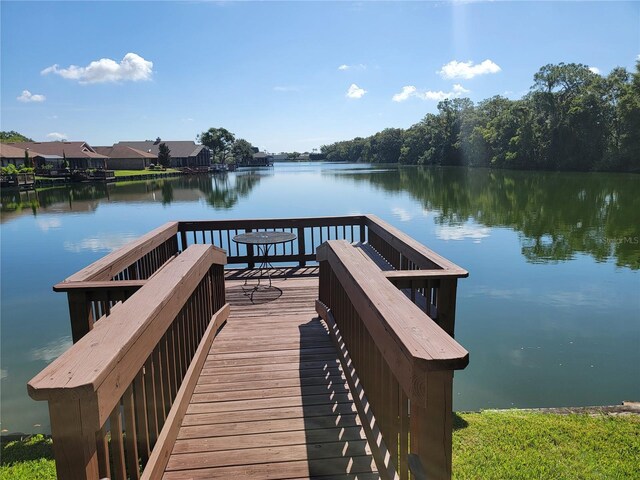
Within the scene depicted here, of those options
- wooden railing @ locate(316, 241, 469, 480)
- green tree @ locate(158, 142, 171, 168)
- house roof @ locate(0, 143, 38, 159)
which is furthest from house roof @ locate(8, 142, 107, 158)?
wooden railing @ locate(316, 241, 469, 480)

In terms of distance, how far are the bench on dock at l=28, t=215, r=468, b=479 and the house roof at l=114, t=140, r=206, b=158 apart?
8234 centimetres

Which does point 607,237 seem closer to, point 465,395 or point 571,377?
point 571,377

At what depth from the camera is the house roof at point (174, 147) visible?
81975mm

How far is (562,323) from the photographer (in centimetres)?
786

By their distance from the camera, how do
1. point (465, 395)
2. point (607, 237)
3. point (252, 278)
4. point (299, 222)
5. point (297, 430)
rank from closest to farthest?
point (297, 430)
point (465, 395)
point (252, 278)
point (299, 222)
point (607, 237)

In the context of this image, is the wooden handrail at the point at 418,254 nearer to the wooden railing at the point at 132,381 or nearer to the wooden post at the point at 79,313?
the wooden railing at the point at 132,381

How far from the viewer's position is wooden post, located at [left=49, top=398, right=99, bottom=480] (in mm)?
1354

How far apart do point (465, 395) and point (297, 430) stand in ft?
11.2

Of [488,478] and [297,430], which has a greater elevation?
[297,430]

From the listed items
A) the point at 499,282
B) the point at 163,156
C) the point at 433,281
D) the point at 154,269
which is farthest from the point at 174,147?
the point at 433,281

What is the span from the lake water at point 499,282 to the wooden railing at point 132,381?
3031 millimetres

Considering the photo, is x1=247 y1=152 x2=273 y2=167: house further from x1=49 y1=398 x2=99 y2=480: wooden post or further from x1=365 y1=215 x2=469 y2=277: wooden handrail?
x1=49 y1=398 x2=99 y2=480: wooden post

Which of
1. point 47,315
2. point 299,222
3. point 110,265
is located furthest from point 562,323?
point 47,315

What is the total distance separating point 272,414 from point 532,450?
85.2 inches
